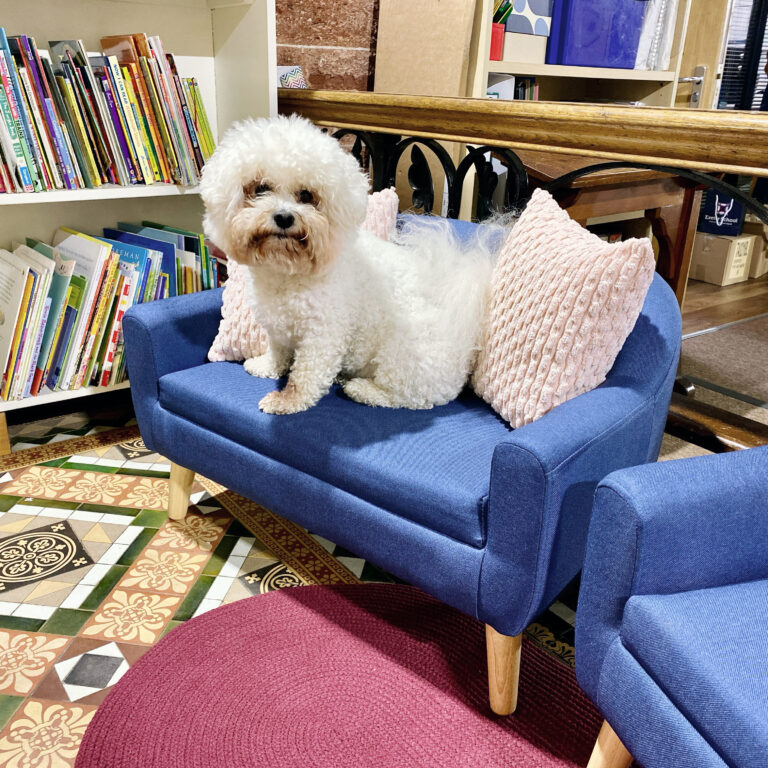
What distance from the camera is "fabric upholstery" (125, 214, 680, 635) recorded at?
122 cm

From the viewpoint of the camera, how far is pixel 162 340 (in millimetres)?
1836

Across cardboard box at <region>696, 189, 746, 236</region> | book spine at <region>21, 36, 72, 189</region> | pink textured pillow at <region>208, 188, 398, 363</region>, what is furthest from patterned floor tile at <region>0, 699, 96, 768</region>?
cardboard box at <region>696, 189, 746, 236</region>

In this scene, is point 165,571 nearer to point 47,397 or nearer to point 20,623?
point 20,623

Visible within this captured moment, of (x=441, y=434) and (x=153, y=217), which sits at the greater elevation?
(x=153, y=217)

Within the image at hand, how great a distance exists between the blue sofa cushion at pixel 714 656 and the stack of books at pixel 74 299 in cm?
178

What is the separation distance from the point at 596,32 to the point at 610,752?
8.66 feet

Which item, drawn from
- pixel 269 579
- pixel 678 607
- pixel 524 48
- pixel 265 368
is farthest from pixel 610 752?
pixel 524 48

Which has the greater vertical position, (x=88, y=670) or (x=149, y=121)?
(x=149, y=121)

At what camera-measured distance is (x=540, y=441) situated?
3.84 ft

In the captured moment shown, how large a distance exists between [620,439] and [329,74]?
6.43ft

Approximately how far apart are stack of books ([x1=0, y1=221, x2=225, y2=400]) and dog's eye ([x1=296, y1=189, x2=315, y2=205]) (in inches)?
40.3

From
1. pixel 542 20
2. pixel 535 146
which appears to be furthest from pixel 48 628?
pixel 542 20

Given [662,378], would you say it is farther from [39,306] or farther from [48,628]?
[39,306]

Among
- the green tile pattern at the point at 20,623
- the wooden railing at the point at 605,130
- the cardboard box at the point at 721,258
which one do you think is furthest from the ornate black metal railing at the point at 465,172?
the cardboard box at the point at 721,258
